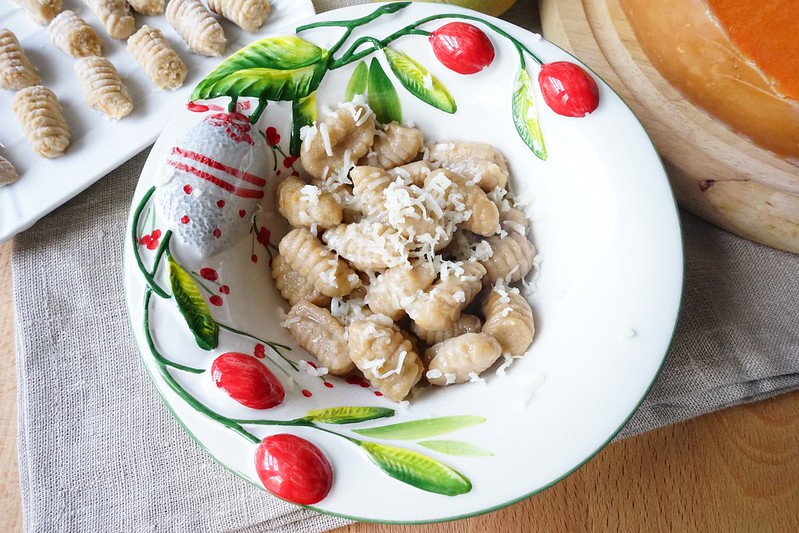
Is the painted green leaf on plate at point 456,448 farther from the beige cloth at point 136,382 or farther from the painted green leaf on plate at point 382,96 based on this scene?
the painted green leaf on plate at point 382,96

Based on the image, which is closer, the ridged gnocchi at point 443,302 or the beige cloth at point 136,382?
the ridged gnocchi at point 443,302

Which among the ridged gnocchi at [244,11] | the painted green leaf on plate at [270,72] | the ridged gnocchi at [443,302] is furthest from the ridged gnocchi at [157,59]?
the ridged gnocchi at [443,302]

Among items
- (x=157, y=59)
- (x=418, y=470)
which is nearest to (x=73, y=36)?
→ (x=157, y=59)

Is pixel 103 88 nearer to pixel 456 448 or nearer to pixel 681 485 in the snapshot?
pixel 456 448

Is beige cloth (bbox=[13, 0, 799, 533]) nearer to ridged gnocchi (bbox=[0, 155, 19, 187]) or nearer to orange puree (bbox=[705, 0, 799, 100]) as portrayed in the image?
ridged gnocchi (bbox=[0, 155, 19, 187])

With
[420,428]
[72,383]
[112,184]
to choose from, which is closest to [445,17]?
[420,428]

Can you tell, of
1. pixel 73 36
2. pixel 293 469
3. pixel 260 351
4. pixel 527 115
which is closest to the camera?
pixel 293 469
